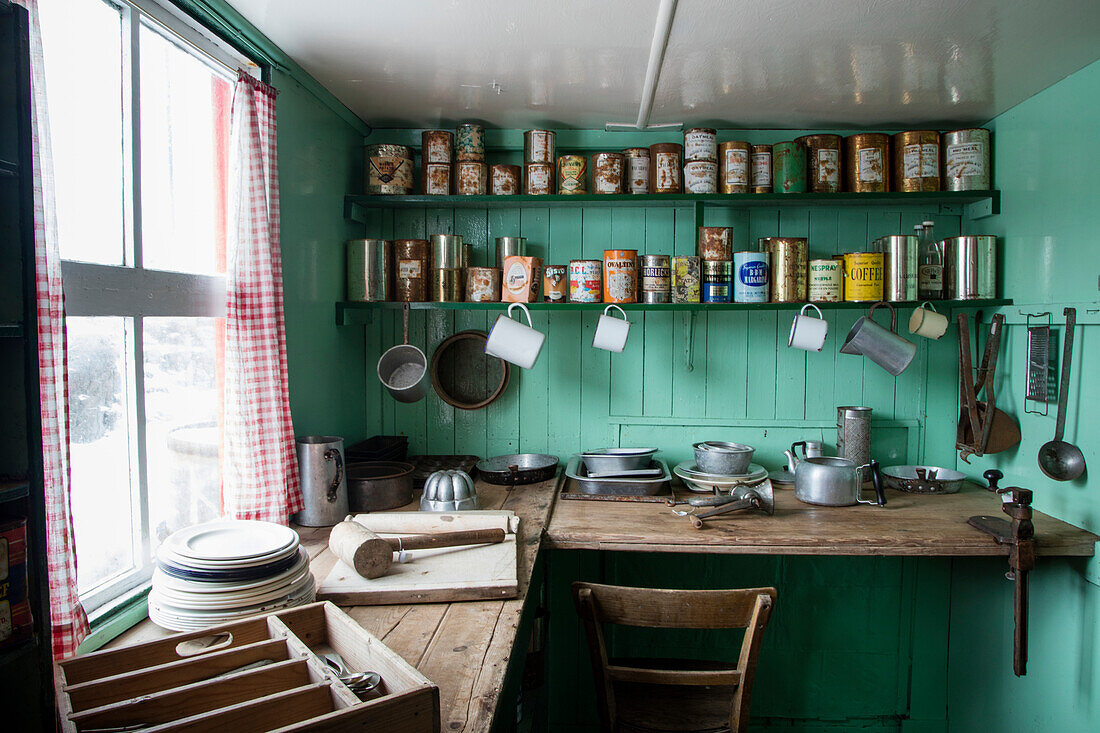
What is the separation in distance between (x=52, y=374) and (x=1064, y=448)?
2522 mm

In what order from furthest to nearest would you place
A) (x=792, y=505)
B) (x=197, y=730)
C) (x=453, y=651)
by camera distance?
1. (x=792, y=505)
2. (x=453, y=651)
3. (x=197, y=730)

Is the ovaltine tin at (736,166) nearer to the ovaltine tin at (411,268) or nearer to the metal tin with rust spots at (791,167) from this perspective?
the metal tin with rust spots at (791,167)

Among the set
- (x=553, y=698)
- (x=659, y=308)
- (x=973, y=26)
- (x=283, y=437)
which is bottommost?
(x=553, y=698)

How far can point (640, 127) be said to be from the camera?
261 centimetres

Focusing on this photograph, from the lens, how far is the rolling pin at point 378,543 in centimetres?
159

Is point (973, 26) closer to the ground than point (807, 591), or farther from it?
farther from it

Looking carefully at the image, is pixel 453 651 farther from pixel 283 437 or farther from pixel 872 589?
pixel 872 589

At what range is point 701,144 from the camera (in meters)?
2.43

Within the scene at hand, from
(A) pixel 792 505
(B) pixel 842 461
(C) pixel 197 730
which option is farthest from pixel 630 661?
(C) pixel 197 730

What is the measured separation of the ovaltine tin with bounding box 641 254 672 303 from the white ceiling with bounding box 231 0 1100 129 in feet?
1.68

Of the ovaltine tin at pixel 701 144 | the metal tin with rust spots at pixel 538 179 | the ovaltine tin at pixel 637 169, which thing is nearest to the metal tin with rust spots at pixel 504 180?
the metal tin with rust spots at pixel 538 179

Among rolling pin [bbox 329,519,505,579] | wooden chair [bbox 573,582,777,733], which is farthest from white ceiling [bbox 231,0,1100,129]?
wooden chair [bbox 573,582,777,733]

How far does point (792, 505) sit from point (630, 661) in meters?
0.77

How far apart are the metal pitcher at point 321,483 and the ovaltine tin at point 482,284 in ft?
2.38
